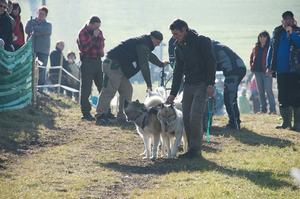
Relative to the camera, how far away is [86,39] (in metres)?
14.1

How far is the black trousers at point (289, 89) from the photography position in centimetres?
1320

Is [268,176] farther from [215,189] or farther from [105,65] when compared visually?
[105,65]

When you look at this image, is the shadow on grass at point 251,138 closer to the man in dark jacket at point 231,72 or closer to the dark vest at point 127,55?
the man in dark jacket at point 231,72

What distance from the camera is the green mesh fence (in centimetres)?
1298

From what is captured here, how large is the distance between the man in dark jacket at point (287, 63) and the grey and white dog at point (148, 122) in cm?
366

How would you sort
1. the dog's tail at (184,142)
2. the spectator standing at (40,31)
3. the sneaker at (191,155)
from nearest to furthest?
the sneaker at (191,155)
the dog's tail at (184,142)
the spectator standing at (40,31)

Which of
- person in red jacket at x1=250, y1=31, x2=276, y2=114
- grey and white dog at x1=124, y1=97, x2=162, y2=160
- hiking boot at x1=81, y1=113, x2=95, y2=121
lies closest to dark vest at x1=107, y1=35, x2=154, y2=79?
hiking boot at x1=81, y1=113, x2=95, y2=121

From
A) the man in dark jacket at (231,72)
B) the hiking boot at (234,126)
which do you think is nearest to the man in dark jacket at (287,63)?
the man in dark jacket at (231,72)

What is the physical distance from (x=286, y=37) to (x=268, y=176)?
207 inches

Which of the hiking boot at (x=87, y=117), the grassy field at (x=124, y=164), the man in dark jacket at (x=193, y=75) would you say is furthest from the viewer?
the hiking boot at (x=87, y=117)

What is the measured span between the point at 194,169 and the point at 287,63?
15.8ft

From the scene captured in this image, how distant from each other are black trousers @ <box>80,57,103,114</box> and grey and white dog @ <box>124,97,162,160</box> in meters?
4.01

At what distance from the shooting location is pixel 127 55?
13.2 m

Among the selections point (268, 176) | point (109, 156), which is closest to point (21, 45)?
point (109, 156)
